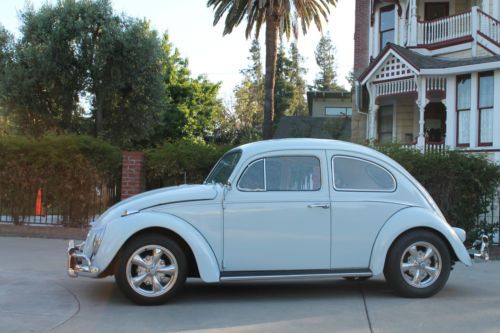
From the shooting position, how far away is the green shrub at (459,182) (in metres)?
11.0

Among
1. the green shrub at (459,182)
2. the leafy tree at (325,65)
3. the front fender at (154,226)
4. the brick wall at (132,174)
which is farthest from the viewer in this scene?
the leafy tree at (325,65)

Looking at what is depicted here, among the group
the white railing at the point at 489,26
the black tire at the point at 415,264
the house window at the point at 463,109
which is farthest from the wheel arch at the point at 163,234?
the white railing at the point at 489,26

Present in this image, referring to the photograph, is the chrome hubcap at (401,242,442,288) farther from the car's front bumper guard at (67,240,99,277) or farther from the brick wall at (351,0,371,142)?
the brick wall at (351,0,371,142)

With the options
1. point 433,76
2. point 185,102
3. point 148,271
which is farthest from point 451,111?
point 185,102

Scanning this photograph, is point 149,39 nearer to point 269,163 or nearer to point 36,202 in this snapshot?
point 36,202

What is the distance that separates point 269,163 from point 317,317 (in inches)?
71.9

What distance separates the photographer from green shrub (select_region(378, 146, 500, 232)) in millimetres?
10953

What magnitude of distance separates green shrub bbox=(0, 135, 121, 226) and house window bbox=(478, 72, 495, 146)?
1044 centimetres

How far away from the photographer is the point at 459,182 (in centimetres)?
1098

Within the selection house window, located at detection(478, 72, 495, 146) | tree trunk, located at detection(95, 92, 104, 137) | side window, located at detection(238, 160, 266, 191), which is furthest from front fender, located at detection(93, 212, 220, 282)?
tree trunk, located at detection(95, 92, 104, 137)

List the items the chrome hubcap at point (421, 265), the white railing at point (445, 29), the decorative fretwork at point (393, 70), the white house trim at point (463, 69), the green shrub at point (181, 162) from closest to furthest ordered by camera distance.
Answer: the chrome hubcap at point (421, 265), the green shrub at point (181, 162), the white house trim at point (463, 69), the white railing at point (445, 29), the decorative fretwork at point (393, 70)

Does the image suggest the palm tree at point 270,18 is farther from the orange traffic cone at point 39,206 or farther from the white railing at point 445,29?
the orange traffic cone at point 39,206

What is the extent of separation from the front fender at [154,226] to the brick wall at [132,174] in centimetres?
587

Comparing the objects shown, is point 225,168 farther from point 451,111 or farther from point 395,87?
point 395,87
